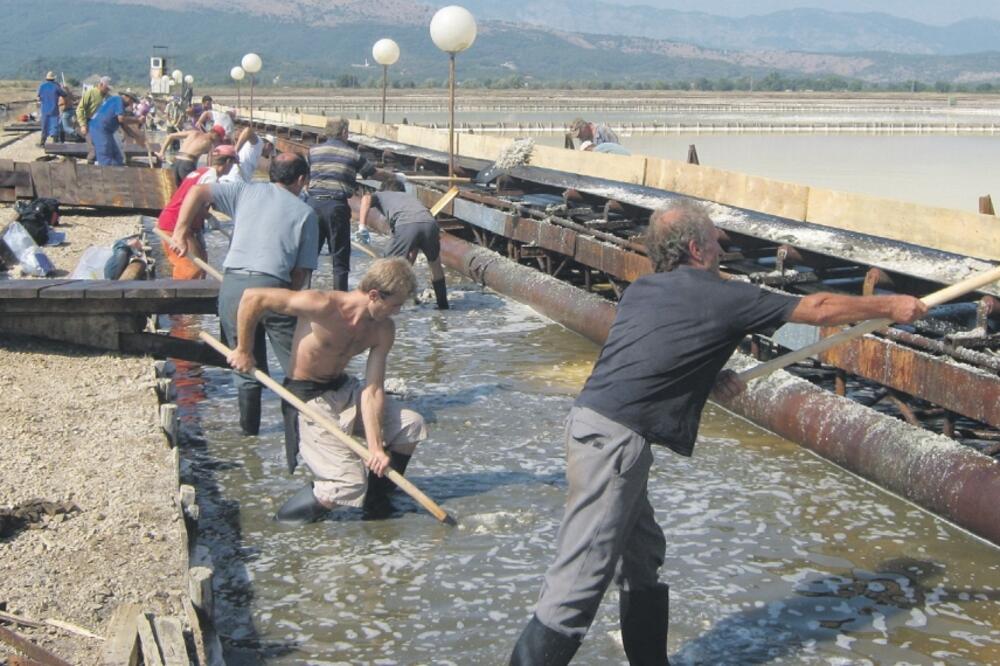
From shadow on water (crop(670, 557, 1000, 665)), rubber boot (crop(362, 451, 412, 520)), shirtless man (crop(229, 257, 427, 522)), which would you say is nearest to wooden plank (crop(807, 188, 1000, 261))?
shadow on water (crop(670, 557, 1000, 665))

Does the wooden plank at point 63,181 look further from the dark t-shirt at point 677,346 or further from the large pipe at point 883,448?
the dark t-shirt at point 677,346

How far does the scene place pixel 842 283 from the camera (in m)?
10.6

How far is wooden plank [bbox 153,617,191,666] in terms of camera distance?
14.6 feet

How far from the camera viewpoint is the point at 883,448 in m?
7.61

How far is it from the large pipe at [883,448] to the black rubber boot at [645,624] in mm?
2418

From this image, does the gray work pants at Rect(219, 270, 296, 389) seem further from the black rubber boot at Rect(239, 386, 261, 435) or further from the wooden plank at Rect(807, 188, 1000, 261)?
the wooden plank at Rect(807, 188, 1000, 261)

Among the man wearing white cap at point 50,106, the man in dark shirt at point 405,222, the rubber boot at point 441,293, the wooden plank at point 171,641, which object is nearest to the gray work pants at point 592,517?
the wooden plank at point 171,641

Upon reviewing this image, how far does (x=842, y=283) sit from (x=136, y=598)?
690 centimetres

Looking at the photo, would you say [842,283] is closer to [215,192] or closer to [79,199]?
[215,192]

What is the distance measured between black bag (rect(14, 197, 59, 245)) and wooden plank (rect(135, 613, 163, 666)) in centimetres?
1144

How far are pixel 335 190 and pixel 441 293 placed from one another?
7.16 feet

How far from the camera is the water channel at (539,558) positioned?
5.71m

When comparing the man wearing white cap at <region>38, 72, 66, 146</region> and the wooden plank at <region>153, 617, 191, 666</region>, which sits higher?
the man wearing white cap at <region>38, 72, 66, 146</region>

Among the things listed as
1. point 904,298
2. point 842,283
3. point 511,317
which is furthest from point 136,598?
point 511,317
